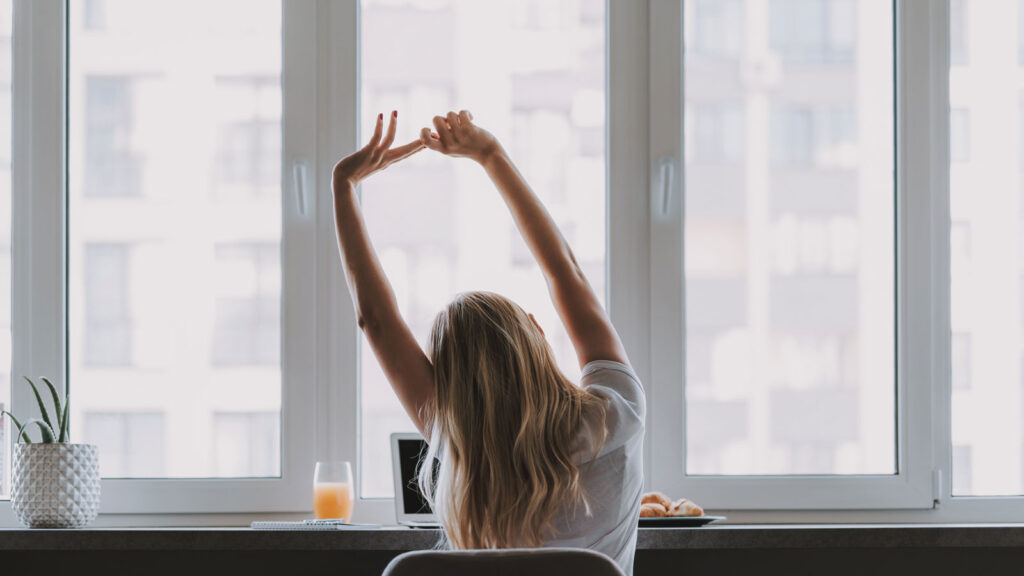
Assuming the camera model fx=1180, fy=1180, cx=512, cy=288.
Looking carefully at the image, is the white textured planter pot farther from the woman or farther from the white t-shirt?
the white t-shirt

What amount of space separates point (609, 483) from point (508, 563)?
0.86 feet

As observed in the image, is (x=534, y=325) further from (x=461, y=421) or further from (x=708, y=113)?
(x=708, y=113)

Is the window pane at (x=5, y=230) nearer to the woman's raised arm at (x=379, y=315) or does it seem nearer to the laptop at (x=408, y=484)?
the laptop at (x=408, y=484)

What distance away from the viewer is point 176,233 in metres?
2.70

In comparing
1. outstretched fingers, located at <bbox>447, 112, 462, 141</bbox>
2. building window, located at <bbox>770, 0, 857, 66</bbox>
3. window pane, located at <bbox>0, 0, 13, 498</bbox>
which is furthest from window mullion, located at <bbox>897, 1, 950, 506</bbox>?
window pane, located at <bbox>0, 0, 13, 498</bbox>

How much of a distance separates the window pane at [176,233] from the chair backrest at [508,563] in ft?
4.38

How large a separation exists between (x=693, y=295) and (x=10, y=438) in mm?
1580

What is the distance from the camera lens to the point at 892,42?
276 centimetres

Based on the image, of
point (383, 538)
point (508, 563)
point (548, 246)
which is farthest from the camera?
point (383, 538)

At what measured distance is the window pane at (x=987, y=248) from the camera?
2725 mm

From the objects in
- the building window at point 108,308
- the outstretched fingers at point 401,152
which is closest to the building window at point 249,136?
the building window at point 108,308

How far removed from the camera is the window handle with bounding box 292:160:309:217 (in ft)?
8.75

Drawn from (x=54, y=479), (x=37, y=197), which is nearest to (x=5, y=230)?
(x=37, y=197)

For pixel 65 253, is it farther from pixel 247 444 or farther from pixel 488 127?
pixel 488 127
